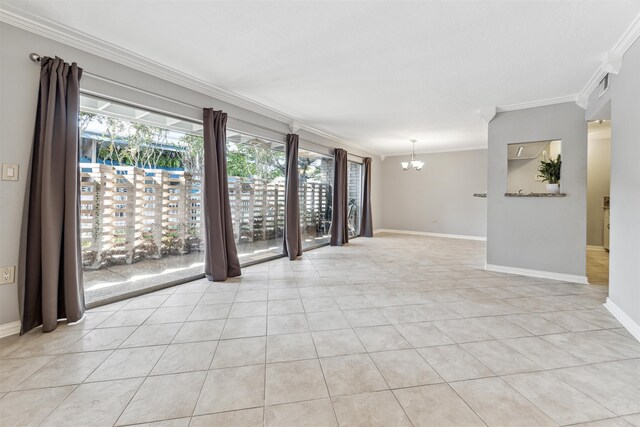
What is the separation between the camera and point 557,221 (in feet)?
12.7

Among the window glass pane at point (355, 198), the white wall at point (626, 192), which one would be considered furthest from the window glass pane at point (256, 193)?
the white wall at point (626, 192)

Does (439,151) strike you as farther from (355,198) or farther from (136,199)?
(136,199)

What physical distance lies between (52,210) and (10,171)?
0.39m

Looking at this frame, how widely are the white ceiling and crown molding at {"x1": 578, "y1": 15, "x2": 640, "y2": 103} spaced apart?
0.06 m

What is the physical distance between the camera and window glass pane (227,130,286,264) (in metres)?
4.30

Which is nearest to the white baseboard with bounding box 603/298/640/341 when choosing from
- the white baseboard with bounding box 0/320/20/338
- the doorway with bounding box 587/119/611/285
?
the doorway with bounding box 587/119/611/285

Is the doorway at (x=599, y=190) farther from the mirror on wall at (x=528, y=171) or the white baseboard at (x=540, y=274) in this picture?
the white baseboard at (x=540, y=274)

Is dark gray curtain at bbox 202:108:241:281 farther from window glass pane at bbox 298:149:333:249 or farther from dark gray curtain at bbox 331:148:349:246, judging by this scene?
dark gray curtain at bbox 331:148:349:246

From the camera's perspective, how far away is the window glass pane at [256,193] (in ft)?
14.1

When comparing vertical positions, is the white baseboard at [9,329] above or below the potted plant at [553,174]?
below

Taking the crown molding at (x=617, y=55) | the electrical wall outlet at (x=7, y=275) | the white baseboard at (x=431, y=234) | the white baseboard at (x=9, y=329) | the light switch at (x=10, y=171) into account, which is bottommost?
the white baseboard at (x=9, y=329)

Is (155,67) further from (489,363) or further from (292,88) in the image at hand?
(489,363)

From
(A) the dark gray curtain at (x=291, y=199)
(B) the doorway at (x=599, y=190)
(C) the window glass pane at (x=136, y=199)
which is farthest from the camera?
(B) the doorway at (x=599, y=190)

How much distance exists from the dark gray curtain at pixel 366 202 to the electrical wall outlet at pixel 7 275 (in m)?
6.57
